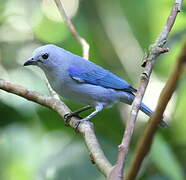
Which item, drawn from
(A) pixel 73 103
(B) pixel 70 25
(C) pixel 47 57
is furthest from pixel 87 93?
(B) pixel 70 25

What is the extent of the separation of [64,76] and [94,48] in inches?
30.4

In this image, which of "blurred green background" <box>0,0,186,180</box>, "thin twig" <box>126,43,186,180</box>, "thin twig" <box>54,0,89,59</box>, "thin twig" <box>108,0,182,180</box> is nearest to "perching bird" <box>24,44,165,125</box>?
"blurred green background" <box>0,0,186,180</box>

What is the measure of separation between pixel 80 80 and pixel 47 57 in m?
0.31

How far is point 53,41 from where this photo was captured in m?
4.18

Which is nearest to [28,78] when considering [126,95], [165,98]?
[126,95]

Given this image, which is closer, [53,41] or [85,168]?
[85,168]

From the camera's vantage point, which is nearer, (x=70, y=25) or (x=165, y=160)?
(x=70, y=25)

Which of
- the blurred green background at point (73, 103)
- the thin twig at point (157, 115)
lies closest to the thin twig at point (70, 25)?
the blurred green background at point (73, 103)

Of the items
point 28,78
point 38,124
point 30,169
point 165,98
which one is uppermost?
point 165,98

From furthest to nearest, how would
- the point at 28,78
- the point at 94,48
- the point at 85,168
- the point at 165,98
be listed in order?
the point at 94,48 → the point at 28,78 → the point at 85,168 → the point at 165,98

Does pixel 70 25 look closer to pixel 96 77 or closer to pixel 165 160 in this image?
pixel 96 77

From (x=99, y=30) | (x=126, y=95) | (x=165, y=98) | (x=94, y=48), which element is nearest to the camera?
(x=165, y=98)

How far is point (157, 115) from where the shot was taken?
0.59 metres

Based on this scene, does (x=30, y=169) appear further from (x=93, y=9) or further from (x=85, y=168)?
(x=93, y=9)
